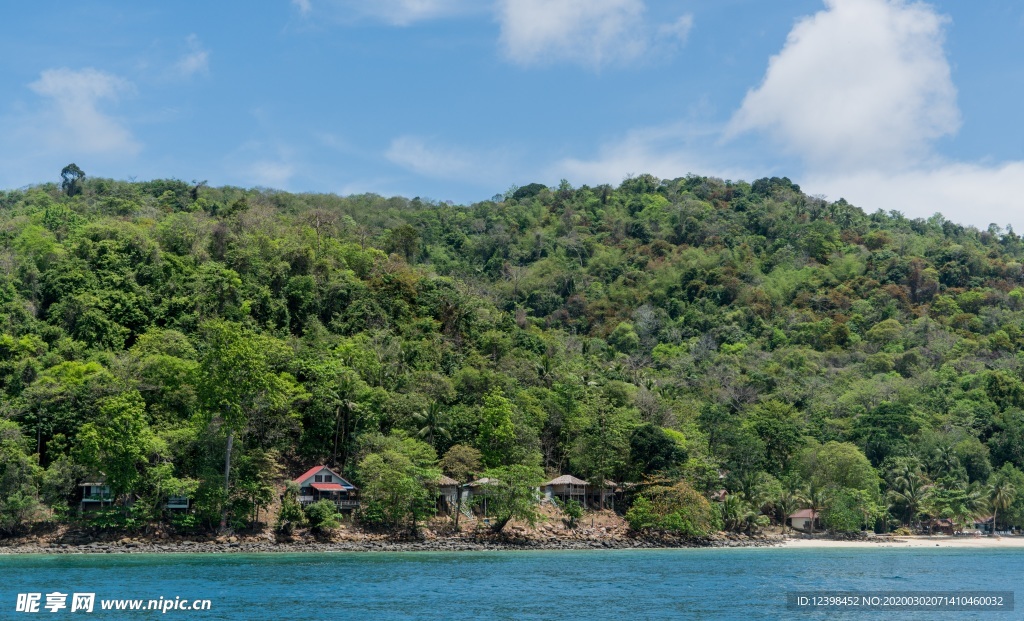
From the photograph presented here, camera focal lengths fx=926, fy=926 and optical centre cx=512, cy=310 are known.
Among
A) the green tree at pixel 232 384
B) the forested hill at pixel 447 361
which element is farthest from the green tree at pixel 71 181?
the green tree at pixel 232 384

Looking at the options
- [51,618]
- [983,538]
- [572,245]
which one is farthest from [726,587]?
[572,245]

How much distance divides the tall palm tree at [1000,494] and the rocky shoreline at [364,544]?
22332 mm

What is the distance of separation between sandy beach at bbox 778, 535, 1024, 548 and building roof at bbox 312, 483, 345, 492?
31.0 m

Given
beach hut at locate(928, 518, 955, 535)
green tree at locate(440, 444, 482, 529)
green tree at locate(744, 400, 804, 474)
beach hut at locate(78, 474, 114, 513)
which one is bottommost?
beach hut at locate(928, 518, 955, 535)

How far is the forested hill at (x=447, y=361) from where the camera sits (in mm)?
54844

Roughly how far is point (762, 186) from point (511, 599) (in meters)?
134

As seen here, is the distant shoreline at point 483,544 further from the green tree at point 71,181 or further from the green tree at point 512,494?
the green tree at point 71,181

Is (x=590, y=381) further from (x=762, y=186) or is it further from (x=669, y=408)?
(x=762, y=186)

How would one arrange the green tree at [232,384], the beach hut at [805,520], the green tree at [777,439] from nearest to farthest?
1. the green tree at [232,384]
2. the beach hut at [805,520]
3. the green tree at [777,439]

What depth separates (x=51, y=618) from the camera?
2769 centimetres

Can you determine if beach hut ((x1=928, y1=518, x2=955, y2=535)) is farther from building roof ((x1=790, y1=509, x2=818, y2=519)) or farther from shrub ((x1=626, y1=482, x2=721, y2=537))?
shrub ((x1=626, y1=482, x2=721, y2=537))

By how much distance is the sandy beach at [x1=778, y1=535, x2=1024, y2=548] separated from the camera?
6612cm

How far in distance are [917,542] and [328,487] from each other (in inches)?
1734

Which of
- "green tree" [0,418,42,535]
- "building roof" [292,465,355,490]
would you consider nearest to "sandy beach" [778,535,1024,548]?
"building roof" [292,465,355,490]
